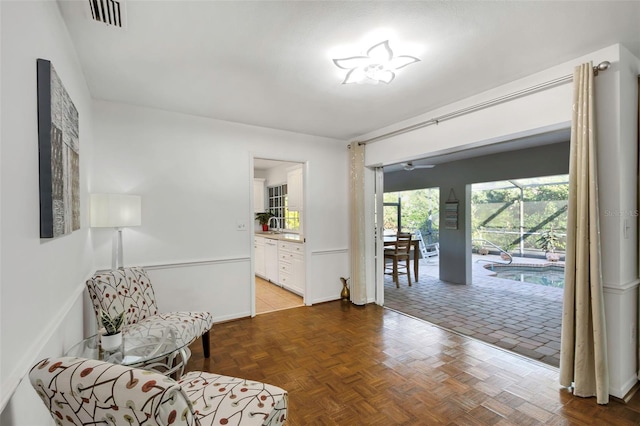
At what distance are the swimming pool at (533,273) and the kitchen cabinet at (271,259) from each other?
4.60 meters

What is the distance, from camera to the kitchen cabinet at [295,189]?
5281mm

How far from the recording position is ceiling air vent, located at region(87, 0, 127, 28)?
1644 millimetres

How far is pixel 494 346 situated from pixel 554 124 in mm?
2119

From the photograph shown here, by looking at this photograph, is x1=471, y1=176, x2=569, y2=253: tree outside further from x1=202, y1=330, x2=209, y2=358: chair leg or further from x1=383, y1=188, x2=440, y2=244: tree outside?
x1=202, y1=330, x2=209, y2=358: chair leg

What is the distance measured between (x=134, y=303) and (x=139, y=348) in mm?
765

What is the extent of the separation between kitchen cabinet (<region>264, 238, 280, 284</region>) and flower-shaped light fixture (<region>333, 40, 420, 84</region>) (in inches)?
147

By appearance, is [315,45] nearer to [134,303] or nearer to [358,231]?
[134,303]

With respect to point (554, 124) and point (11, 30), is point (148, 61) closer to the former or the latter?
point (11, 30)

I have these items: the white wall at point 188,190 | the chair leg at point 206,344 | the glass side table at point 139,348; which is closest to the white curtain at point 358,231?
the white wall at point 188,190

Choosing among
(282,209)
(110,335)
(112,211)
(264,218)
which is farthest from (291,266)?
(110,335)

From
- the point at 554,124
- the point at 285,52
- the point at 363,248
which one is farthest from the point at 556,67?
the point at 363,248

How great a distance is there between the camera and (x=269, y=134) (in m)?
4.07

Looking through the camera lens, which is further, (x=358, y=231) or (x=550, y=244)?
(x=550, y=244)

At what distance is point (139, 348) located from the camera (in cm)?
189
